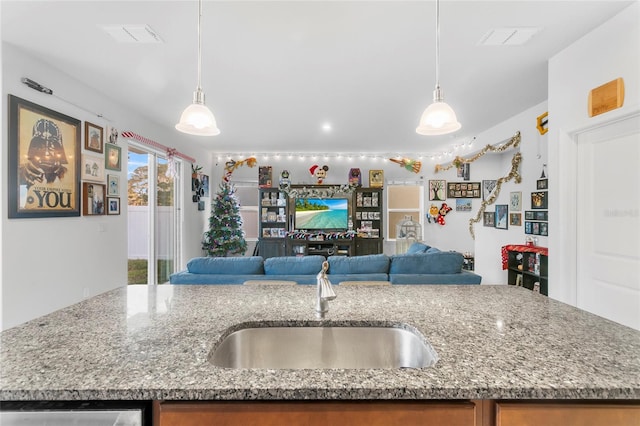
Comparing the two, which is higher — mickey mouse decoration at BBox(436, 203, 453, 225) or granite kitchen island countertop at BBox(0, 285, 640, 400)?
mickey mouse decoration at BBox(436, 203, 453, 225)

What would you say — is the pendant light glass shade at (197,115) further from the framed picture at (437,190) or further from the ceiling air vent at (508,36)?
the framed picture at (437,190)

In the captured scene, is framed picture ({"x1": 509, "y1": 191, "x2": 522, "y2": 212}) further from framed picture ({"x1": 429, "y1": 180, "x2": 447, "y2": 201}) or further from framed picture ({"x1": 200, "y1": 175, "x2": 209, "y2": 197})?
framed picture ({"x1": 200, "y1": 175, "x2": 209, "y2": 197})

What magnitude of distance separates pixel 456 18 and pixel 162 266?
5225mm

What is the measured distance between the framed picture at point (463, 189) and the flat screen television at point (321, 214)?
2.15m

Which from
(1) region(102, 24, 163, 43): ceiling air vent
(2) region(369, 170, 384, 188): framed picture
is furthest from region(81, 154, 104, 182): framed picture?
(2) region(369, 170, 384, 188): framed picture

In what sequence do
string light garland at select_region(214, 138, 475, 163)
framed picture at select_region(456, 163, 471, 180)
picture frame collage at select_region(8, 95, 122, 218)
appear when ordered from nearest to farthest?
1. picture frame collage at select_region(8, 95, 122, 218)
2. framed picture at select_region(456, 163, 471, 180)
3. string light garland at select_region(214, 138, 475, 163)

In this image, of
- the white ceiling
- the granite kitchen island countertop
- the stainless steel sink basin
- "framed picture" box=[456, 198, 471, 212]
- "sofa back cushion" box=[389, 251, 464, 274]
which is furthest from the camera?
"framed picture" box=[456, 198, 471, 212]

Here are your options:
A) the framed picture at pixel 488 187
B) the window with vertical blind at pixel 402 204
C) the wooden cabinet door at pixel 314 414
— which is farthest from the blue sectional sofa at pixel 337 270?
the window with vertical blind at pixel 402 204

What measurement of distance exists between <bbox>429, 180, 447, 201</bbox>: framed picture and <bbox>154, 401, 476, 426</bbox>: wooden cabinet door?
6.69 m

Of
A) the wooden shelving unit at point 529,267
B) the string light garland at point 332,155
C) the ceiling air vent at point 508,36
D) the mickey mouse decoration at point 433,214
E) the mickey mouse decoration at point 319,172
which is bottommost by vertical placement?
the wooden shelving unit at point 529,267

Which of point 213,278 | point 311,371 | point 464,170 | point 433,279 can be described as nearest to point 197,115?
point 311,371

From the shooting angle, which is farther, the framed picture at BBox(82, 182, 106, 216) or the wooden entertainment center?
the wooden entertainment center

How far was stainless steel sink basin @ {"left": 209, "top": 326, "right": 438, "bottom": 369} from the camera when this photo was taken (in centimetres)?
124

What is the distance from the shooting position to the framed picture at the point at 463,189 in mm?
6067
